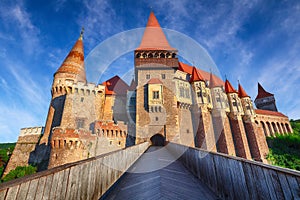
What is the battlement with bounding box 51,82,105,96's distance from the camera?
1952 cm

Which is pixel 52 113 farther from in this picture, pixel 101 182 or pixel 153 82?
pixel 101 182

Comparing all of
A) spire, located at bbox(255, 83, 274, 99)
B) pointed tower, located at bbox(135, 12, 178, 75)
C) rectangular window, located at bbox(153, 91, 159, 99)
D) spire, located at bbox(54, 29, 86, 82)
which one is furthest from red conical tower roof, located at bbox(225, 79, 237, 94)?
spire, located at bbox(54, 29, 86, 82)

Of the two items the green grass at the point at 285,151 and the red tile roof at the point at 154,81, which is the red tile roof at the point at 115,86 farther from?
the green grass at the point at 285,151

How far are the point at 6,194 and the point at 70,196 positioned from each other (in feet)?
4.11

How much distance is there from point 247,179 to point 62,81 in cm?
2452

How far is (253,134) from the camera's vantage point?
23062 mm

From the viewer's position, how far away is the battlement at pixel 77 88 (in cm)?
1952

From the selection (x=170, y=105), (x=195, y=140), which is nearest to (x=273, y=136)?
(x=195, y=140)

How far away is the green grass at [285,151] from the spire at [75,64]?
112ft

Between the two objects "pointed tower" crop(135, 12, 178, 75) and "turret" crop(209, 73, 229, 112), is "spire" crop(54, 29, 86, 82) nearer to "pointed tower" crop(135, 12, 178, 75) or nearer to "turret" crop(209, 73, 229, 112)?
"pointed tower" crop(135, 12, 178, 75)

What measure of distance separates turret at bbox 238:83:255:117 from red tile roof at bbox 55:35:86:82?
30.2 metres

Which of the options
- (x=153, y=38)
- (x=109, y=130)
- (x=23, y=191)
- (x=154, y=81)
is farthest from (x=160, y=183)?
(x=153, y=38)

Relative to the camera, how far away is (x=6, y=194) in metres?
1.26

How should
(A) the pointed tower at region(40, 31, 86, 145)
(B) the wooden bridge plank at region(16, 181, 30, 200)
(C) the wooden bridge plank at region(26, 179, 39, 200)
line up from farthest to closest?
(A) the pointed tower at region(40, 31, 86, 145)
(C) the wooden bridge plank at region(26, 179, 39, 200)
(B) the wooden bridge plank at region(16, 181, 30, 200)
